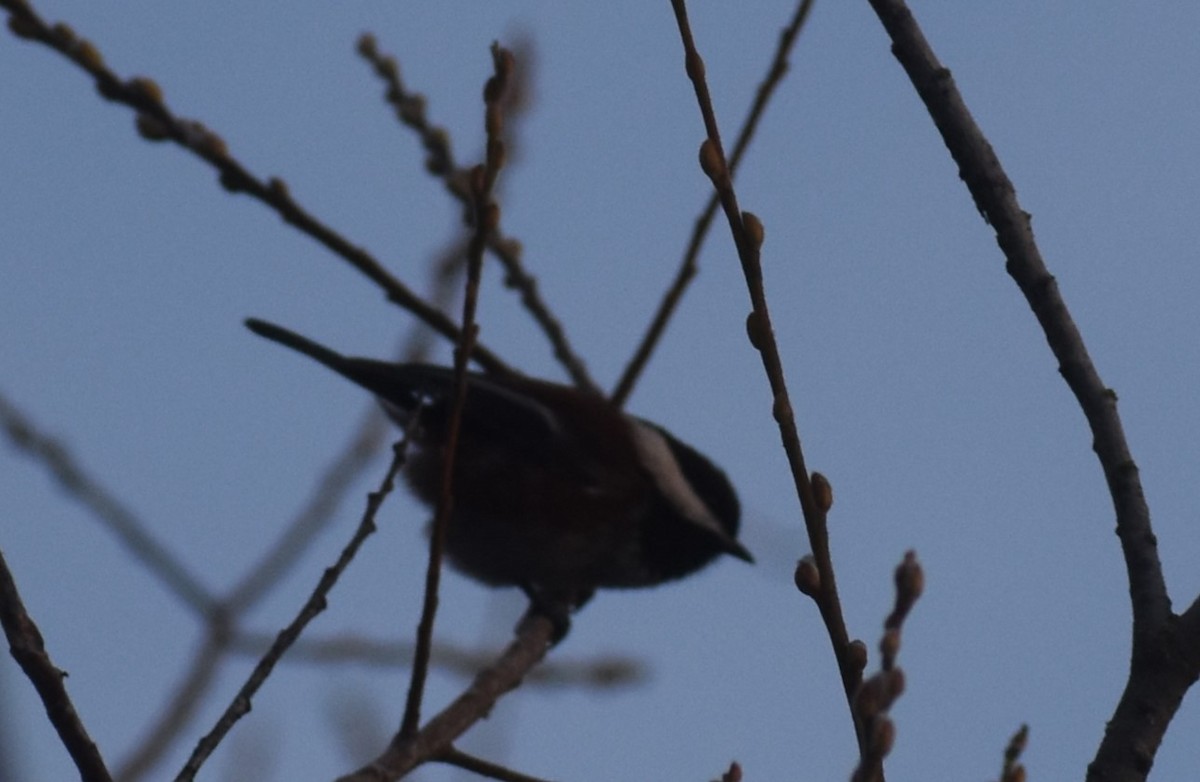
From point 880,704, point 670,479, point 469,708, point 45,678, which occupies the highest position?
point 670,479

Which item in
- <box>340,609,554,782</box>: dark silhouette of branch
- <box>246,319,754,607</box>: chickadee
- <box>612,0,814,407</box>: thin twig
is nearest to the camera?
<box>340,609,554,782</box>: dark silhouette of branch

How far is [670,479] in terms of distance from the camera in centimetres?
566

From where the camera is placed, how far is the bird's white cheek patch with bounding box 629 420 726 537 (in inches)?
220

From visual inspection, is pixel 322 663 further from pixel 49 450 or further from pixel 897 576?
pixel 897 576

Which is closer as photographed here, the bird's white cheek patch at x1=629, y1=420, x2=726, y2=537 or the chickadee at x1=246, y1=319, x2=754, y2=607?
the chickadee at x1=246, y1=319, x2=754, y2=607

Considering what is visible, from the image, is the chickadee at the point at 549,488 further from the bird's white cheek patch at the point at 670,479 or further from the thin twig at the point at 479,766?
the thin twig at the point at 479,766

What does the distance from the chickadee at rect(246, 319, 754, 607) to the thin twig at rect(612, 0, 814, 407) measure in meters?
0.80

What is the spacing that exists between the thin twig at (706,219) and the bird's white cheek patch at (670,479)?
91cm

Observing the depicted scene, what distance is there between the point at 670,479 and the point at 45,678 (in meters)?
3.83

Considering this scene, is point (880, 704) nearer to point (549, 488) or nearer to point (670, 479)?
point (549, 488)

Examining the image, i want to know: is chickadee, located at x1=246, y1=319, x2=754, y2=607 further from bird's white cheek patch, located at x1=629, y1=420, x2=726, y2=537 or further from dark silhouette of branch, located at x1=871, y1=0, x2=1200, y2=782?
dark silhouette of branch, located at x1=871, y1=0, x2=1200, y2=782

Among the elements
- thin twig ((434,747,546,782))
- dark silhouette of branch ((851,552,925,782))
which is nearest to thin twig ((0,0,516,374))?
thin twig ((434,747,546,782))

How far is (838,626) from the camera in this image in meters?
1.61

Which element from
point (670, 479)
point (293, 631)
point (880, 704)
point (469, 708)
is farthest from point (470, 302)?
point (670, 479)
